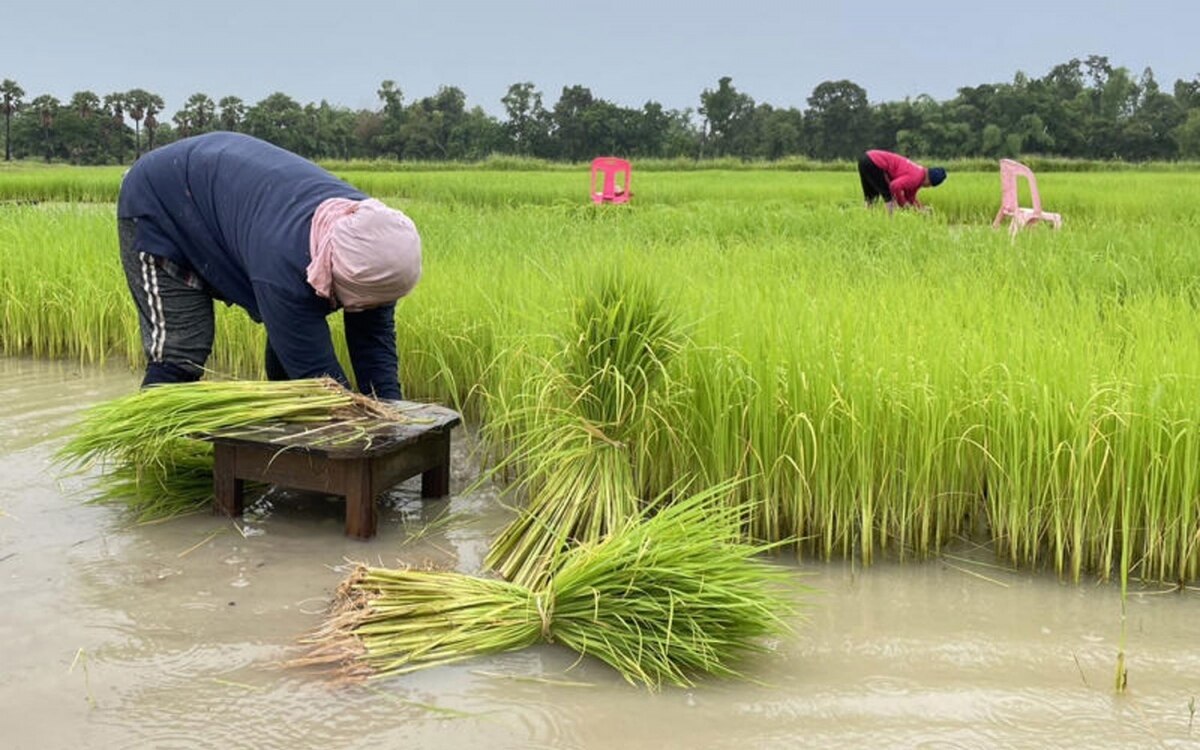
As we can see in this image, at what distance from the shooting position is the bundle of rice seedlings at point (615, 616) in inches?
81.8

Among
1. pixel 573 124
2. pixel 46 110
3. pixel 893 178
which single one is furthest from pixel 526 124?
pixel 893 178

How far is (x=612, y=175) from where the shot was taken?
35.1ft

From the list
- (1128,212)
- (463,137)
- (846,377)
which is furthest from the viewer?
(463,137)

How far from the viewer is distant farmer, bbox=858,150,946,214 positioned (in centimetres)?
877

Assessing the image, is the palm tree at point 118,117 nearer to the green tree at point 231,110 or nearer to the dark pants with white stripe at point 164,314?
the green tree at point 231,110

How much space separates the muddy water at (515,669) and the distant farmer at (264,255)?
1.93 feet

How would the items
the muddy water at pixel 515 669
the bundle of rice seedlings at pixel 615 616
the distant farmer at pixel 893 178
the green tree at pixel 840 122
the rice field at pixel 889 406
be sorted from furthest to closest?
the green tree at pixel 840 122 → the distant farmer at pixel 893 178 → the rice field at pixel 889 406 → the bundle of rice seedlings at pixel 615 616 → the muddy water at pixel 515 669

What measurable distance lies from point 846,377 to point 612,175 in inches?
323

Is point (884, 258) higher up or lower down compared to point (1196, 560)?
higher up

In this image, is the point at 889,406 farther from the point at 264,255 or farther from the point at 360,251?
the point at 264,255

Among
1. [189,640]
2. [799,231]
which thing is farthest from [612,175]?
[189,640]

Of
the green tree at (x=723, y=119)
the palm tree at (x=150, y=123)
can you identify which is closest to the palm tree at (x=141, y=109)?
the palm tree at (x=150, y=123)

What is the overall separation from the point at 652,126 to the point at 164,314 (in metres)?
49.5

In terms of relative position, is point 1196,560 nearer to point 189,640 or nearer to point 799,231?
point 189,640
